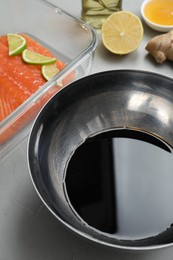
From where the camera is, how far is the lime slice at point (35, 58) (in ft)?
4.06

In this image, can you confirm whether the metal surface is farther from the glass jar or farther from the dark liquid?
the glass jar

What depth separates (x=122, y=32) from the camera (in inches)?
49.1

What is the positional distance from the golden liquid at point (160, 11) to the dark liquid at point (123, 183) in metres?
0.48

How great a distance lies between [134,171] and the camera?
3.27 ft

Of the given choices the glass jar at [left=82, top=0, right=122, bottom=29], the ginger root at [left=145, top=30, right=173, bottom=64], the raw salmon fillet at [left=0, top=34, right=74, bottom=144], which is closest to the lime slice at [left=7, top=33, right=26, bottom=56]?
the raw salmon fillet at [left=0, top=34, right=74, bottom=144]

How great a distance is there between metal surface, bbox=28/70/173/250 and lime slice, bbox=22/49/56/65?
23cm

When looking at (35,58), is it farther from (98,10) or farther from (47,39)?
(98,10)

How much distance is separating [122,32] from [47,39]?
27cm

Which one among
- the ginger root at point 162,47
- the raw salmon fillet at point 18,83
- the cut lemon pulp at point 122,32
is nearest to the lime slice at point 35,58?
the raw salmon fillet at point 18,83

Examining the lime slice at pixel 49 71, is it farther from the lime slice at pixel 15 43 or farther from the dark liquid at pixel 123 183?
the dark liquid at pixel 123 183

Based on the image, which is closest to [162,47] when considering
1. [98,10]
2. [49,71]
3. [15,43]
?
[98,10]

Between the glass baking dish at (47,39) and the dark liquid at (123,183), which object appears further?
the glass baking dish at (47,39)

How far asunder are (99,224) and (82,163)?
0.17 meters

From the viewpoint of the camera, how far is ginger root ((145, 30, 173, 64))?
4.08 ft
